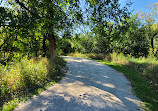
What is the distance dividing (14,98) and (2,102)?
1.19 ft

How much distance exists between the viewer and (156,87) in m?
5.25

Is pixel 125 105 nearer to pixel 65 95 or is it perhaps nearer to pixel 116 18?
pixel 65 95

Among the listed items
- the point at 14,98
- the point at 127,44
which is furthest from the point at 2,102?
the point at 127,44

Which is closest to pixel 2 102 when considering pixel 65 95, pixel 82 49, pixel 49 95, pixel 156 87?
pixel 49 95

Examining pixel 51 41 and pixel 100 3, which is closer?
pixel 100 3

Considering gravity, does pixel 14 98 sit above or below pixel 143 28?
below

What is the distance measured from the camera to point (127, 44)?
1565 centimetres

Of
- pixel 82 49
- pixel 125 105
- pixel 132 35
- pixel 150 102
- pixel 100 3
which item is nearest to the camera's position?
pixel 125 105

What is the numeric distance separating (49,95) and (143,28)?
1738 cm

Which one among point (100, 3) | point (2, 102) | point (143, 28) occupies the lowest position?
point (2, 102)

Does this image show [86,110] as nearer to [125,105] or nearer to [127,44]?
[125,105]

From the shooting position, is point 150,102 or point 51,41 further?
point 51,41

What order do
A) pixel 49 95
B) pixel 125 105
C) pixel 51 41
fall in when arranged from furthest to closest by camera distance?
pixel 51 41, pixel 49 95, pixel 125 105

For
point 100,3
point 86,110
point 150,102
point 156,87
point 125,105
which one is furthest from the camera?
point 156,87
